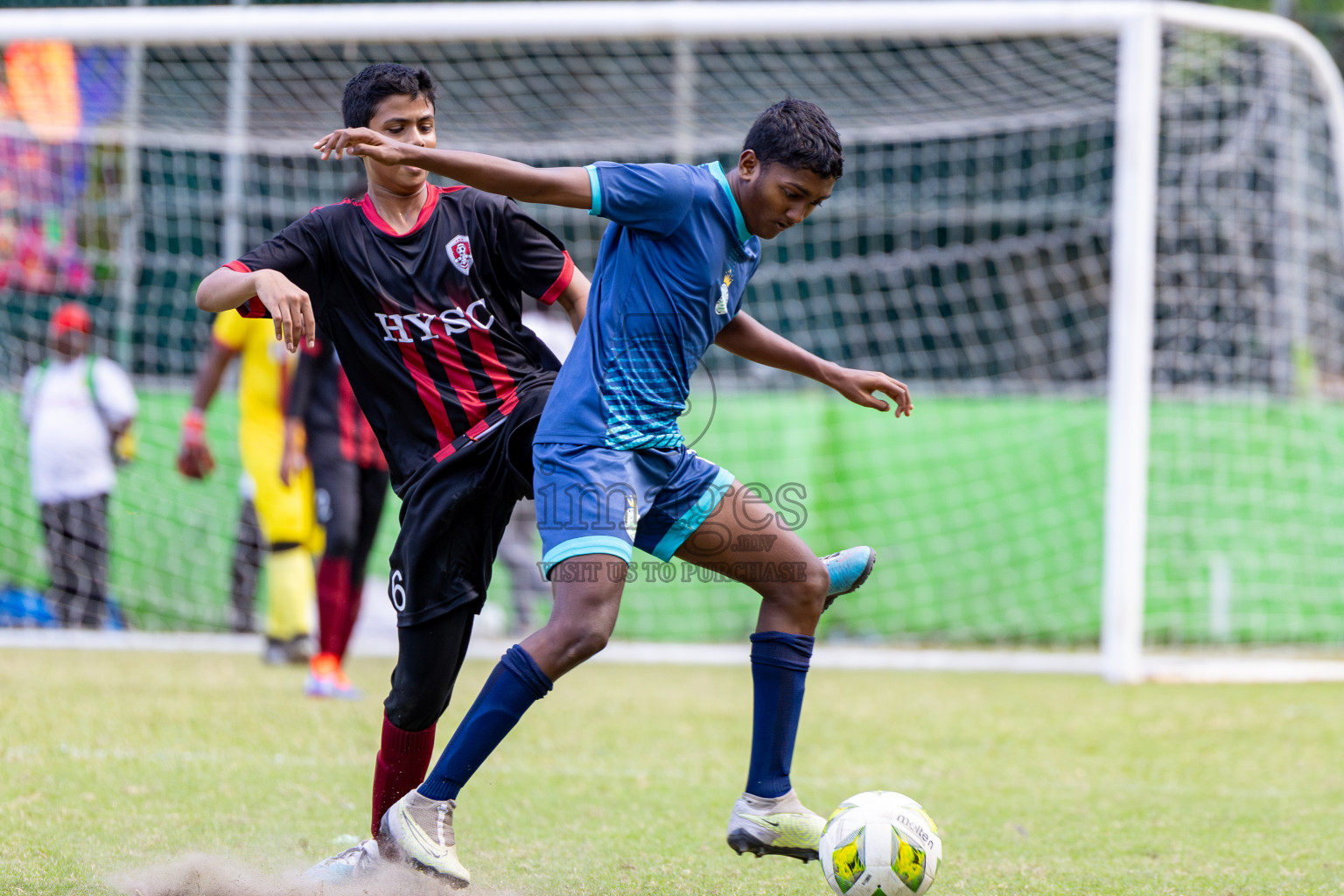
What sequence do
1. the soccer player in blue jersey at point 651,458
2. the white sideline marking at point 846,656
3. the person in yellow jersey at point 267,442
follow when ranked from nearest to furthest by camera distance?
1. the soccer player in blue jersey at point 651,458
2. the person in yellow jersey at point 267,442
3. the white sideline marking at point 846,656

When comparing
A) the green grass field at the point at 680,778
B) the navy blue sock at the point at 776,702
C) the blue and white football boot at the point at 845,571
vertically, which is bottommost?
the green grass field at the point at 680,778

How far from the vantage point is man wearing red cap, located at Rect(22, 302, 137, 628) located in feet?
26.8

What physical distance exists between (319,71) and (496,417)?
241 inches

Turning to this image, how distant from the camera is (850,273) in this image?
1004 centimetres

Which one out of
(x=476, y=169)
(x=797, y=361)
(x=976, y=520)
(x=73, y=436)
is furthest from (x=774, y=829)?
(x=73, y=436)

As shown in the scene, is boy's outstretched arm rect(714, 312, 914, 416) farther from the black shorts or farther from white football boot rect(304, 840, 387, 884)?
white football boot rect(304, 840, 387, 884)

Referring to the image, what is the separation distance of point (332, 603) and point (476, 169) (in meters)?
3.83

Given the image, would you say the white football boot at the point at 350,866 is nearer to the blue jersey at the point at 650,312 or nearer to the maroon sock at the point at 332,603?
the blue jersey at the point at 650,312

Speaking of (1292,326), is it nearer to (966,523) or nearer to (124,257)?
(966,523)

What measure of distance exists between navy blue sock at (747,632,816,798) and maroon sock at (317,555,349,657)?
3346mm

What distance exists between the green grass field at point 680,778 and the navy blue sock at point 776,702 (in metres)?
0.30

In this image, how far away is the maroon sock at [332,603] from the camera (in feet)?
20.4

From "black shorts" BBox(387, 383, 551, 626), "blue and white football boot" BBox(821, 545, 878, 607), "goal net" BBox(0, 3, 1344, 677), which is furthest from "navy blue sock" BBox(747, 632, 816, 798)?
"goal net" BBox(0, 3, 1344, 677)

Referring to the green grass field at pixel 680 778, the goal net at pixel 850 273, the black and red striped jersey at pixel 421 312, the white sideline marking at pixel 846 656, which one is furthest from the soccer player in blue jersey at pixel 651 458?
the goal net at pixel 850 273
